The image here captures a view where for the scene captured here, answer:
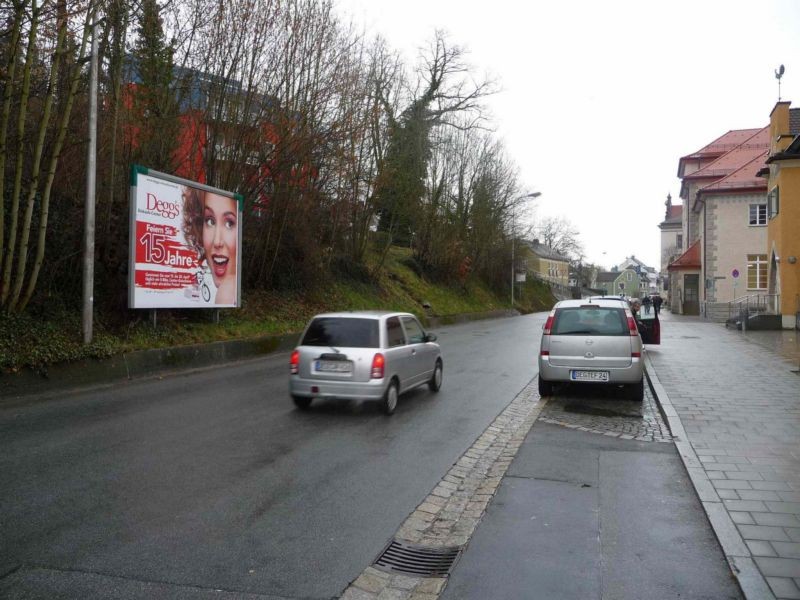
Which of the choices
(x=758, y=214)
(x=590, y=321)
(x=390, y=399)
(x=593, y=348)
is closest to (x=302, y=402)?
(x=390, y=399)

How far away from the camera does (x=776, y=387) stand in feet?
37.9

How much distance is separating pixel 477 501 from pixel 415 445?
2.01m

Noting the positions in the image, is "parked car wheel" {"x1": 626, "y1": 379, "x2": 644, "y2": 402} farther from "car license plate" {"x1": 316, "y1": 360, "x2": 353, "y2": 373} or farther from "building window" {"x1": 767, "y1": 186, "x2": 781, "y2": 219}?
"building window" {"x1": 767, "y1": 186, "x2": 781, "y2": 219}

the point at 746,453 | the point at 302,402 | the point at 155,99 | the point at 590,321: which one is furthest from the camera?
the point at 155,99

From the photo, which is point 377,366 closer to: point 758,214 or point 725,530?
point 725,530

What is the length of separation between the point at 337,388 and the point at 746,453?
17.1 ft

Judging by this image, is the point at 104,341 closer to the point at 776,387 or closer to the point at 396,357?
the point at 396,357

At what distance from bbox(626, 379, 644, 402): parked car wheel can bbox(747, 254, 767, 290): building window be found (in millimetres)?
37811

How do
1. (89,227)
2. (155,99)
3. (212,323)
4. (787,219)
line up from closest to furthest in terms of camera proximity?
1. (89,227)
2. (155,99)
3. (212,323)
4. (787,219)

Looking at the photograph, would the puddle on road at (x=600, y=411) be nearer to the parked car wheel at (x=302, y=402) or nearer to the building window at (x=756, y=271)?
the parked car wheel at (x=302, y=402)

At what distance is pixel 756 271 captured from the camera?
42.9 metres

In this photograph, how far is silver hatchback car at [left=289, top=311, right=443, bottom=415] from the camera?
29.7 feet

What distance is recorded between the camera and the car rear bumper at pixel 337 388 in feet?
29.5

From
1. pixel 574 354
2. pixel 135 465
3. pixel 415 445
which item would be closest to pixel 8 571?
pixel 135 465
